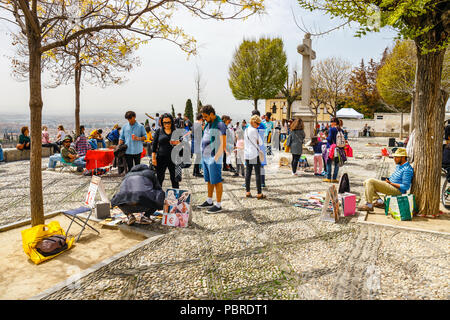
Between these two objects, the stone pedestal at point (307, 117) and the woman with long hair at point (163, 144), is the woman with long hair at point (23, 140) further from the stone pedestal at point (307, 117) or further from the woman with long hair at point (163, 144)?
the stone pedestal at point (307, 117)

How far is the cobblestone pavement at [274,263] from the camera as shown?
280cm

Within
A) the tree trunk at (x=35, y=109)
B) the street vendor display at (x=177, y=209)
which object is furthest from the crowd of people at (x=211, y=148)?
the tree trunk at (x=35, y=109)

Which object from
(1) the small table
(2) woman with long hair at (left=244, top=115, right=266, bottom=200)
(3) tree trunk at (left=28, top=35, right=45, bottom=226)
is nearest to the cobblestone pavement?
(2) woman with long hair at (left=244, top=115, right=266, bottom=200)

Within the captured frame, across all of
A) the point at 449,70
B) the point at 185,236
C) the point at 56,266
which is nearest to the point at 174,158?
the point at 185,236

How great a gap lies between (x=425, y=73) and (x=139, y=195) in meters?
5.04

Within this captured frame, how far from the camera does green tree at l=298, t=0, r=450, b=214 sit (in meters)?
4.45

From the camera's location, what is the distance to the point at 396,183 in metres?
5.25

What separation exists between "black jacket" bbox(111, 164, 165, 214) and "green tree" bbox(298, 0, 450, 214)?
156 inches

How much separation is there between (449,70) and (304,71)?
9370 mm

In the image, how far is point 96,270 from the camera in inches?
123

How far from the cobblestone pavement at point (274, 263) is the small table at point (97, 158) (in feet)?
11.1

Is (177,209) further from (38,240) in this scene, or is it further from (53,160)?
(53,160)

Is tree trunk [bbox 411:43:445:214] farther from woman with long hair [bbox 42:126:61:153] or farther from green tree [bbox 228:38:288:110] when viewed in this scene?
green tree [bbox 228:38:288:110]
